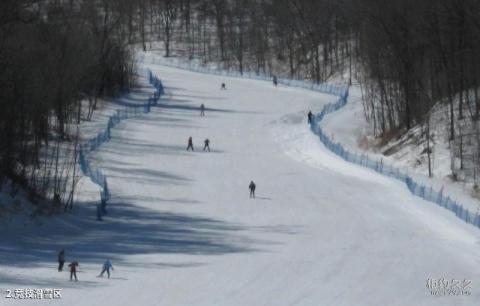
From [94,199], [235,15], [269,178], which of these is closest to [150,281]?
[94,199]

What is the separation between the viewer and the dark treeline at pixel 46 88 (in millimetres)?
42250

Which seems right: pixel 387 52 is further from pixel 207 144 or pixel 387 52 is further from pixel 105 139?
pixel 105 139

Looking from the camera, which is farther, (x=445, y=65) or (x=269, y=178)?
(x=445, y=65)

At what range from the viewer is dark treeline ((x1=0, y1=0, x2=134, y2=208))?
42250mm

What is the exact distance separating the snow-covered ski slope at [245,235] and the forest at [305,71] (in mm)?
3513

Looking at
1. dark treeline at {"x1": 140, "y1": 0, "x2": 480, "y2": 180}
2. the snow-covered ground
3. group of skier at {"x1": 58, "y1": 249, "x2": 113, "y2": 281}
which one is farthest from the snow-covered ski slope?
dark treeline at {"x1": 140, "y1": 0, "x2": 480, "y2": 180}

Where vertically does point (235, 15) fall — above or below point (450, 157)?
above

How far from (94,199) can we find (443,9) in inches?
1089

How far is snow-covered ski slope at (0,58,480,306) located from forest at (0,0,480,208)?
11.5 ft

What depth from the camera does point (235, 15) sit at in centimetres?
14788

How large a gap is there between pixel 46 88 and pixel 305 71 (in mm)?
69838

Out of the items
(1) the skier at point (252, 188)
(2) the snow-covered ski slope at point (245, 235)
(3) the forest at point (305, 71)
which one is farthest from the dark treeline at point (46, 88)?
(1) the skier at point (252, 188)

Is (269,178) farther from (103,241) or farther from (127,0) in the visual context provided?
(127,0)

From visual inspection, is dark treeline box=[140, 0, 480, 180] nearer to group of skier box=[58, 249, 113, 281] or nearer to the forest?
the forest
